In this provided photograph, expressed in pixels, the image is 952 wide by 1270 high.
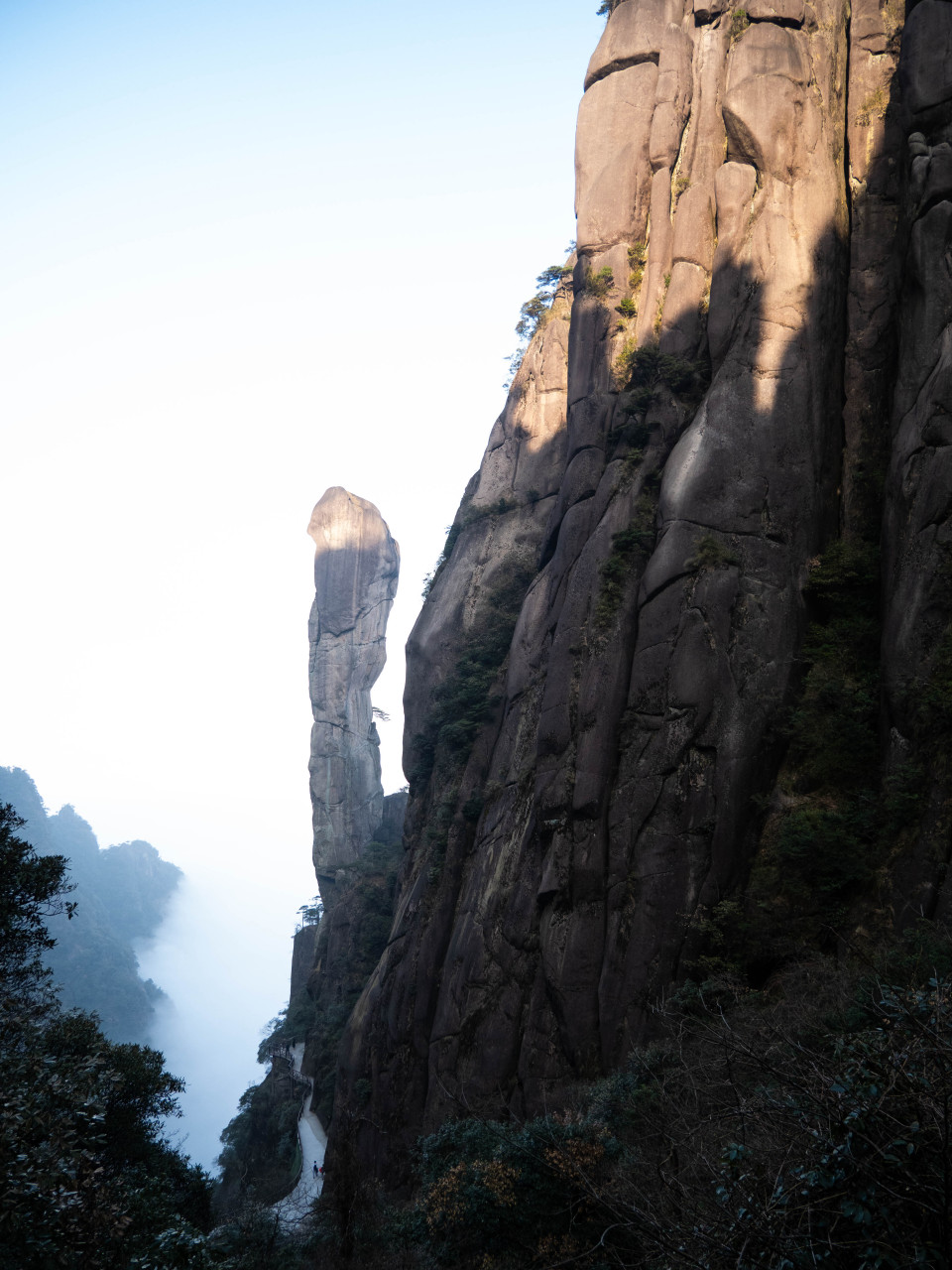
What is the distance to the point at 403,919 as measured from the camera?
25.2 m

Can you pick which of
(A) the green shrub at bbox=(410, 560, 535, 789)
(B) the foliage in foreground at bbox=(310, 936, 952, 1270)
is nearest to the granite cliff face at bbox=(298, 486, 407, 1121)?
(A) the green shrub at bbox=(410, 560, 535, 789)

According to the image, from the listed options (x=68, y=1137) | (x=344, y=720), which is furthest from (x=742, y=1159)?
(x=344, y=720)

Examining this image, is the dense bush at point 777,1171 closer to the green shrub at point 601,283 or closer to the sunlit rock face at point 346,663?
the green shrub at point 601,283

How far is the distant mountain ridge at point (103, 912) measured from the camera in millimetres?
87625

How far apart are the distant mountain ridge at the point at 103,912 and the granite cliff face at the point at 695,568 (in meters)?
49.3

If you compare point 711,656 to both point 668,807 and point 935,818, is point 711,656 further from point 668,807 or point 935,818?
point 935,818

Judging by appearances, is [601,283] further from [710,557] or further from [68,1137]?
[68,1137]

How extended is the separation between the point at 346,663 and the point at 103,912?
7846 cm

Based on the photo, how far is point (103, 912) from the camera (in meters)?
111

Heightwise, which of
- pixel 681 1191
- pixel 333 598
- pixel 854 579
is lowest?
pixel 681 1191

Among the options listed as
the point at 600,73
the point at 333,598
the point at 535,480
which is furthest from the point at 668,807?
the point at 333,598

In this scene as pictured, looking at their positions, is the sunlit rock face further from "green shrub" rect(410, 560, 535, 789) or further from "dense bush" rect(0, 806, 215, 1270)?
"dense bush" rect(0, 806, 215, 1270)

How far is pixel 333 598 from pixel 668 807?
42.1 m

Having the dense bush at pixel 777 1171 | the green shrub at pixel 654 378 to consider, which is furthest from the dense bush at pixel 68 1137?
the green shrub at pixel 654 378
